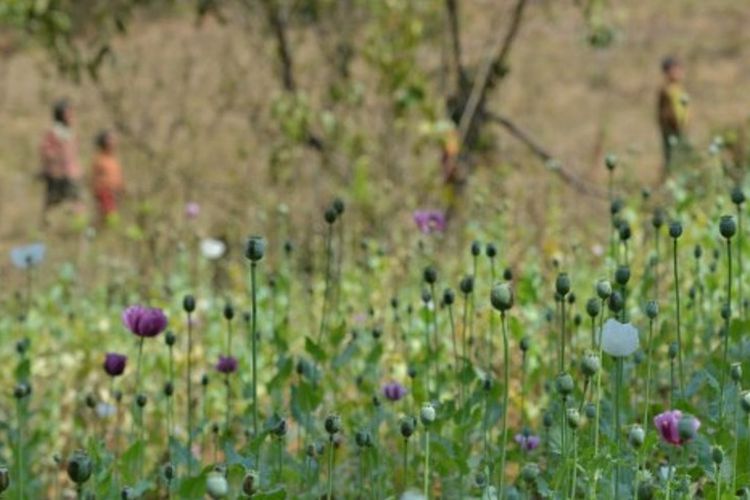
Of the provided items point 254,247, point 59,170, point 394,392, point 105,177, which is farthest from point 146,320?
point 59,170

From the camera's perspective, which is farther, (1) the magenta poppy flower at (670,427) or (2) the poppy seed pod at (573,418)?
(2) the poppy seed pod at (573,418)

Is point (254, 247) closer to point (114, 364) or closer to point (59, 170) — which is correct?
point (114, 364)

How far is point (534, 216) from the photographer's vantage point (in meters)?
6.98

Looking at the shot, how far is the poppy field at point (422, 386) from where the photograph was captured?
2215 mm

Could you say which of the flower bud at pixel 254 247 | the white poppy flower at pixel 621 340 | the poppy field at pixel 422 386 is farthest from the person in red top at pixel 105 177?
the white poppy flower at pixel 621 340

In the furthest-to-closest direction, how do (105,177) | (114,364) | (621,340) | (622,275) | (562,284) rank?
(105,177)
(114,364)
(622,275)
(562,284)
(621,340)

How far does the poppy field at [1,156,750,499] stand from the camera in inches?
87.2

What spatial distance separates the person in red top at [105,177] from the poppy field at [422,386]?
415cm

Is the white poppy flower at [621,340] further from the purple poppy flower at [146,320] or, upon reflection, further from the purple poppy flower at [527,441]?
the purple poppy flower at [146,320]

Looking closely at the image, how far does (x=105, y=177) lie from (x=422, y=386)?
7.76 metres

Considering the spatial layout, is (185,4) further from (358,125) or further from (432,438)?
(432,438)

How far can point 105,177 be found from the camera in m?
10.5

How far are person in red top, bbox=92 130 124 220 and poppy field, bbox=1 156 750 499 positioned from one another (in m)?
4.15

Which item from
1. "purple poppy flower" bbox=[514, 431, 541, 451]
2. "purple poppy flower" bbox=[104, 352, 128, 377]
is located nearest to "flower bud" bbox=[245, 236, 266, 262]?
"purple poppy flower" bbox=[104, 352, 128, 377]
